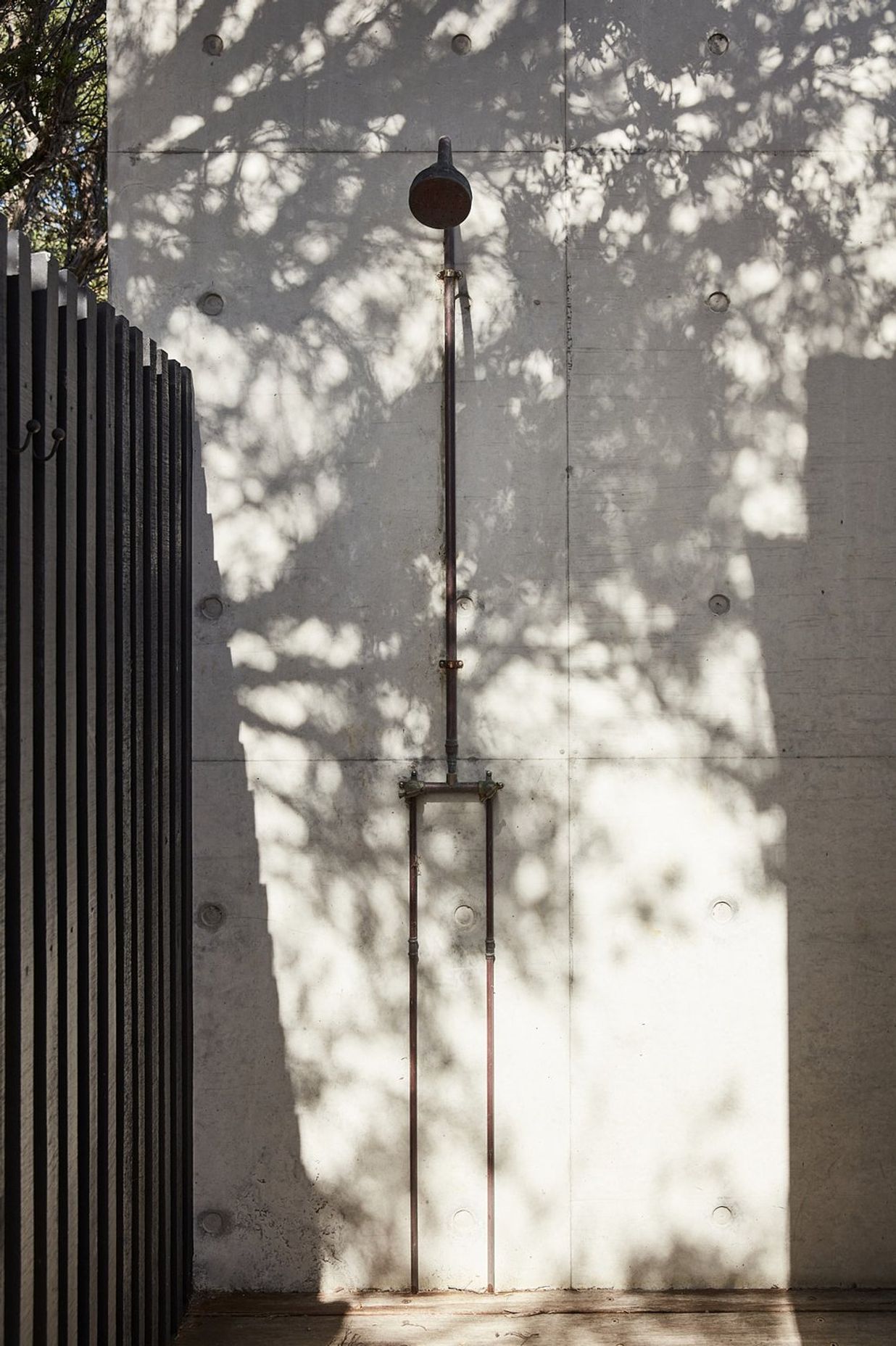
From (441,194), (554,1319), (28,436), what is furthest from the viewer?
(554,1319)

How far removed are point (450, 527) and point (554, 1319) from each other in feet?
8.51

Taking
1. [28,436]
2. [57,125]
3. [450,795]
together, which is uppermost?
[57,125]

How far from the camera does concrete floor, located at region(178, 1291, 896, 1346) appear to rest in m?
3.13

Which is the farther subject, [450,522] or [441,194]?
[450,522]

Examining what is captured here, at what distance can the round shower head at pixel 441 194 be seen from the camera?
9.28ft

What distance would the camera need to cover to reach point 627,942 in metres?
3.39

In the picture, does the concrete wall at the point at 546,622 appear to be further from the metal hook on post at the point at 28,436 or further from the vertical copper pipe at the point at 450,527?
the metal hook on post at the point at 28,436

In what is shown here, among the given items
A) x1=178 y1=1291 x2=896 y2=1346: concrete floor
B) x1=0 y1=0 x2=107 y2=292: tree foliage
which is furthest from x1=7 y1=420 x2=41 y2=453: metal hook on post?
x1=0 y1=0 x2=107 y2=292: tree foliage

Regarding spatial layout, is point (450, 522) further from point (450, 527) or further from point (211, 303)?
point (211, 303)

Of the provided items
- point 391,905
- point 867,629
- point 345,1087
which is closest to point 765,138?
point 867,629

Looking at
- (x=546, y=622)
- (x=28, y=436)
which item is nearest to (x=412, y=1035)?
(x=546, y=622)

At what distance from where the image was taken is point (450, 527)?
336 centimetres

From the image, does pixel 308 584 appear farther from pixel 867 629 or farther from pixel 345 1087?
pixel 867 629

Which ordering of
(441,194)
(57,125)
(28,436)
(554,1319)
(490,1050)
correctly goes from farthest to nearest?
(57,125) < (490,1050) < (554,1319) < (441,194) < (28,436)
